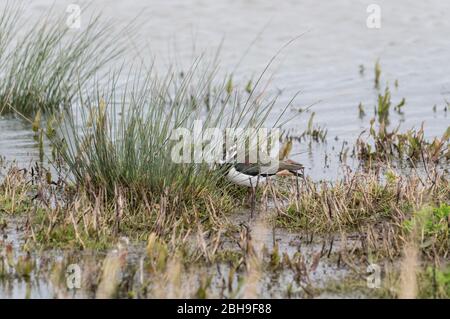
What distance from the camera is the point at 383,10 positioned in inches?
650

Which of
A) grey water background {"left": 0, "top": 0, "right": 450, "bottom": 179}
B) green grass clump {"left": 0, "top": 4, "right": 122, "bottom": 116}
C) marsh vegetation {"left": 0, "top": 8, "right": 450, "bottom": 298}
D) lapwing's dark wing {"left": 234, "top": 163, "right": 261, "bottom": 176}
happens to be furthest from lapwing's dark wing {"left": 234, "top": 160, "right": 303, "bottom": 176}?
green grass clump {"left": 0, "top": 4, "right": 122, "bottom": 116}

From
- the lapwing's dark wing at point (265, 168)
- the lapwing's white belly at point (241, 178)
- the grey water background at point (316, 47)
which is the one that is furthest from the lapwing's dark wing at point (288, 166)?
the grey water background at point (316, 47)

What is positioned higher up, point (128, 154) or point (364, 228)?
point (128, 154)

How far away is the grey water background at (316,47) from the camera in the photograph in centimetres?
1158

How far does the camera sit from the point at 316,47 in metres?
15.0

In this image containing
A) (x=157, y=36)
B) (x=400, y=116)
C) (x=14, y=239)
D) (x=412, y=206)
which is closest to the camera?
(x=14, y=239)

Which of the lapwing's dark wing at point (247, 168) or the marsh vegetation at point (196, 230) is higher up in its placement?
the lapwing's dark wing at point (247, 168)

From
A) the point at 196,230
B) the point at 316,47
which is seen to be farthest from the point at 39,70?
the point at 316,47

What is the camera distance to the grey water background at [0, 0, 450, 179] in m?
11.6

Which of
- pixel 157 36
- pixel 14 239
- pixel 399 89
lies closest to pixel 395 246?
pixel 14 239

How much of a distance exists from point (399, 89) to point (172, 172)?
257 inches

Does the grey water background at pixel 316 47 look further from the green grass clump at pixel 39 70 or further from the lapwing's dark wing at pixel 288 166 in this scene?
the lapwing's dark wing at pixel 288 166

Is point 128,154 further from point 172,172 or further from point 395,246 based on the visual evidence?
point 395,246

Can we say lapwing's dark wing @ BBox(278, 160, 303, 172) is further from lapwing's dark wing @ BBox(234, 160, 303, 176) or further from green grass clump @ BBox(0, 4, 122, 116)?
green grass clump @ BBox(0, 4, 122, 116)
